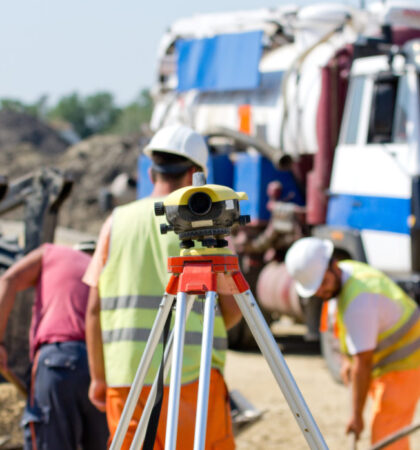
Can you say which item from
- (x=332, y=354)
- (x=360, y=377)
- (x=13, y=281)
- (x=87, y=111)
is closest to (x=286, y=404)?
(x=332, y=354)

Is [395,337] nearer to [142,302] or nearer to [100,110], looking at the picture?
[142,302]

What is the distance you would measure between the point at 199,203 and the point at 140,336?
29.7 inches

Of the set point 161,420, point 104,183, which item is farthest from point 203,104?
point 104,183

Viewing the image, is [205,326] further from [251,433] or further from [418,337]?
[251,433]

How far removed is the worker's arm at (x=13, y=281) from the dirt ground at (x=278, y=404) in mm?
1423

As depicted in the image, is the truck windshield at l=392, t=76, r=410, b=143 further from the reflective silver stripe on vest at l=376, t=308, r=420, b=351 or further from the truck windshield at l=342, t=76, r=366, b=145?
the reflective silver stripe on vest at l=376, t=308, r=420, b=351

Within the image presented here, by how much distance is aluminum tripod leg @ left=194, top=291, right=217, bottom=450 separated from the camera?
2.33 m

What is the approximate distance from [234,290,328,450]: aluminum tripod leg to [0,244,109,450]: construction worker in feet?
5.06

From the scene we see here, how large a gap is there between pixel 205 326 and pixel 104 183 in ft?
75.8

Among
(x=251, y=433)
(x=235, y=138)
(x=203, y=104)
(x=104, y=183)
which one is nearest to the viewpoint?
(x=251, y=433)

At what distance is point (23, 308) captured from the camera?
573 centimetres

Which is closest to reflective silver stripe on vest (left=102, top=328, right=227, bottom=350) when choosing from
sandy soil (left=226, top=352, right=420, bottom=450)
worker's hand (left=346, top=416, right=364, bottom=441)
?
worker's hand (left=346, top=416, right=364, bottom=441)

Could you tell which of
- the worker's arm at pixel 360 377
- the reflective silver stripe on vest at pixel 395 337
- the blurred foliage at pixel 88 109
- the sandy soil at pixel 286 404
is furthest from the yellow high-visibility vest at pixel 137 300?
the blurred foliage at pixel 88 109

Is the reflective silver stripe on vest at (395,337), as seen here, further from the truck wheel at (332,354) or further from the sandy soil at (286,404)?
the truck wheel at (332,354)
